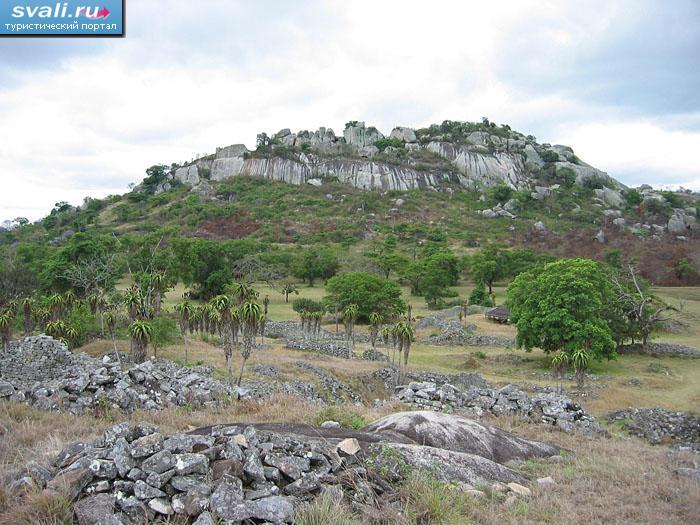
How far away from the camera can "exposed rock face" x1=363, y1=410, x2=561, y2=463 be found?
810 cm

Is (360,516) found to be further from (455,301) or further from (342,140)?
(342,140)

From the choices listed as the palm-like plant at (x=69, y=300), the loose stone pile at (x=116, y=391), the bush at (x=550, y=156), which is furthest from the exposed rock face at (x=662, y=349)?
the bush at (x=550, y=156)

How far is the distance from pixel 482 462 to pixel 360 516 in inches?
119

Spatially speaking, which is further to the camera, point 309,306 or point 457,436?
point 309,306

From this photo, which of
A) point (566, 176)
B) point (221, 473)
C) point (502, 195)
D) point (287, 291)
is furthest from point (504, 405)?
point (566, 176)

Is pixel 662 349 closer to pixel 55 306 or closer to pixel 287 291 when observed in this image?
pixel 287 291

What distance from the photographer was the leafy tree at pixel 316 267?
62969 millimetres

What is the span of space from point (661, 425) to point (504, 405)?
746cm

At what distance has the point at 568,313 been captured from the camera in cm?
2797

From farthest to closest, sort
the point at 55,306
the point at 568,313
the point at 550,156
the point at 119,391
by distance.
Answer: the point at 550,156, the point at 55,306, the point at 568,313, the point at 119,391

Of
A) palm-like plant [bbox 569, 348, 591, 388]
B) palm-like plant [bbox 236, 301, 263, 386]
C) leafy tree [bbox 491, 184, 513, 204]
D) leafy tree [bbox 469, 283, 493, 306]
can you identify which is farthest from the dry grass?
leafy tree [bbox 491, 184, 513, 204]

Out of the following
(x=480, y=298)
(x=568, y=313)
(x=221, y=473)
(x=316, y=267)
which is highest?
(x=221, y=473)

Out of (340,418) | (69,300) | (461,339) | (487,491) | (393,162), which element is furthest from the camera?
(393,162)

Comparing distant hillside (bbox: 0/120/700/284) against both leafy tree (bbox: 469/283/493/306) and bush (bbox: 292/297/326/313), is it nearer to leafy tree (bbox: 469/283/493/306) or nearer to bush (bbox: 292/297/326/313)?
leafy tree (bbox: 469/283/493/306)
